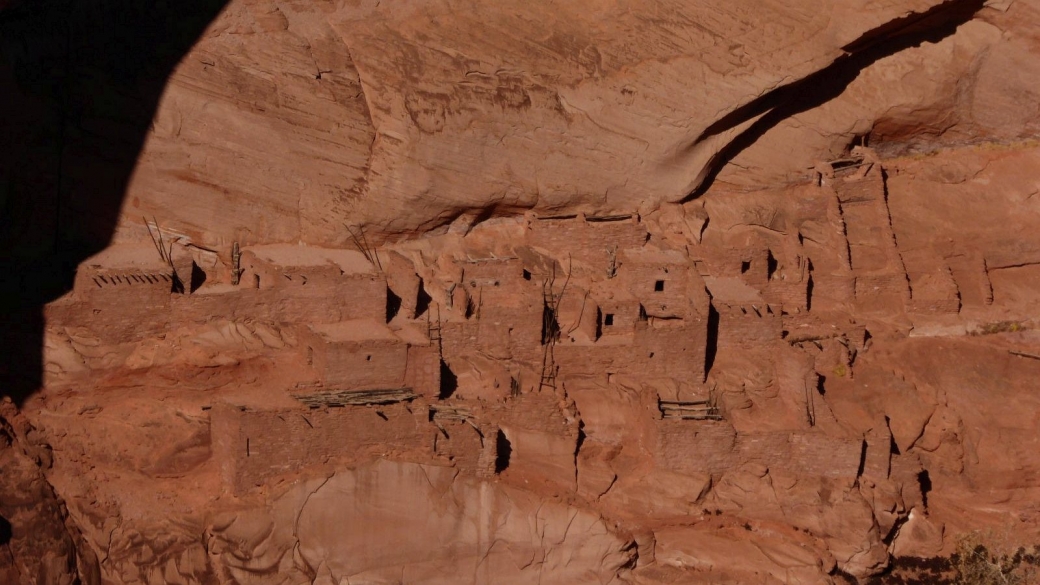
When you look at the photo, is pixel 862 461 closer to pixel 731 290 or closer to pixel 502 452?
pixel 731 290

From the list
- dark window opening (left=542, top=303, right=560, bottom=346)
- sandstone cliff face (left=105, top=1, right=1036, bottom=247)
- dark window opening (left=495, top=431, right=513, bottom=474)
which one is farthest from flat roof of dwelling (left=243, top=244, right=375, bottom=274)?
dark window opening (left=495, top=431, right=513, bottom=474)

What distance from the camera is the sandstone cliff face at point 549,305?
2353 centimetres

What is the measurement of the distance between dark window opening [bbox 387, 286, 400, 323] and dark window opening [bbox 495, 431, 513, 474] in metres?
3.30

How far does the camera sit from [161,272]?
2544 cm

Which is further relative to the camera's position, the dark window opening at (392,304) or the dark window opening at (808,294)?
the dark window opening at (808,294)

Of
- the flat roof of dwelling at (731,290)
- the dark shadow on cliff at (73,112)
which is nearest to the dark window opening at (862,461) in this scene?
the flat roof of dwelling at (731,290)

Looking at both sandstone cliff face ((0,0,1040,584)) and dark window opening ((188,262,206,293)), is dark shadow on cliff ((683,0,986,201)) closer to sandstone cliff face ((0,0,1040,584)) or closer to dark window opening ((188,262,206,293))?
sandstone cliff face ((0,0,1040,584))

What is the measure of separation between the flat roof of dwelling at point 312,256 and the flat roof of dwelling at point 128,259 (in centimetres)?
166

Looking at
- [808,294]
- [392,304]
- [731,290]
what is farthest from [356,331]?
[808,294]

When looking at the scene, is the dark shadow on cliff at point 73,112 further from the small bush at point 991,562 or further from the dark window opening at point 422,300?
the small bush at point 991,562

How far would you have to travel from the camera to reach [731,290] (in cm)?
2764

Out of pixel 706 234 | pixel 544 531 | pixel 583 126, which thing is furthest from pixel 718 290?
pixel 544 531

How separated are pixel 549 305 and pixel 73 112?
30.2ft

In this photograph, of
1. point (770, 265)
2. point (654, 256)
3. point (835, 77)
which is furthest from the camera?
point (835, 77)
